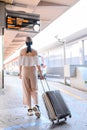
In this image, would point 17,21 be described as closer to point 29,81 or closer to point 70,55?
point 29,81

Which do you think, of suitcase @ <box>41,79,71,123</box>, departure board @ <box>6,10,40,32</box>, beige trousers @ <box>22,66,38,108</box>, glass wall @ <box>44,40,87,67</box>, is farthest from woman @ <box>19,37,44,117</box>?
glass wall @ <box>44,40,87,67</box>

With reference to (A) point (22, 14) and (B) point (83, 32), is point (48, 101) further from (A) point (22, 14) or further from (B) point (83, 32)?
(B) point (83, 32)

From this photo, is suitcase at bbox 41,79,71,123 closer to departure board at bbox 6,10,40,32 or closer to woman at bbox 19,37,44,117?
woman at bbox 19,37,44,117

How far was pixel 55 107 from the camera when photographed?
10.4ft

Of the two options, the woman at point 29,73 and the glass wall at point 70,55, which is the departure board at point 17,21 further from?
the glass wall at point 70,55

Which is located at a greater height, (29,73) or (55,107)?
(29,73)

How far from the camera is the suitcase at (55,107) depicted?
3111mm

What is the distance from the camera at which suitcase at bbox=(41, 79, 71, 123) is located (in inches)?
122

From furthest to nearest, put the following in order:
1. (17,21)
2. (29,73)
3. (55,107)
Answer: (17,21) < (29,73) < (55,107)

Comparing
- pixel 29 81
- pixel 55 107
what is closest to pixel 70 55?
pixel 29 81

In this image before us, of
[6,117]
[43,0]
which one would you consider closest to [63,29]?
[43,0]

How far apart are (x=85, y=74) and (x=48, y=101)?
481 cm

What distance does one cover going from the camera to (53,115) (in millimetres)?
3096

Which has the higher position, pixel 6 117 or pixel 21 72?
pixel 21 72
